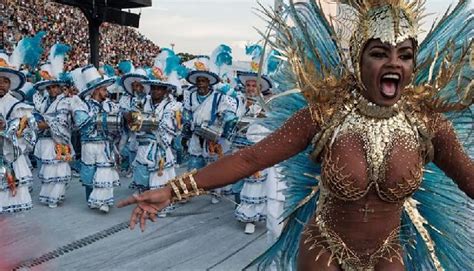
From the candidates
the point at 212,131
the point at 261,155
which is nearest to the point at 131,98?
the point at 212,131

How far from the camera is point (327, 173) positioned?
2.18 metres

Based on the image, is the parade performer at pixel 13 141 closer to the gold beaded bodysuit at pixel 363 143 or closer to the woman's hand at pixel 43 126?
the woman's hand at pixel 43 126

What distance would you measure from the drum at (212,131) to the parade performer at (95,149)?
1.05 metres

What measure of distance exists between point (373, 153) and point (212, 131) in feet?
15.7

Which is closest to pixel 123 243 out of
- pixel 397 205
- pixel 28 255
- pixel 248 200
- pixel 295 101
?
pixel 28 255

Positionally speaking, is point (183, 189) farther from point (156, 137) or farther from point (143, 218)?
point (156, 137)

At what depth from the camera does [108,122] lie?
21.8 feet

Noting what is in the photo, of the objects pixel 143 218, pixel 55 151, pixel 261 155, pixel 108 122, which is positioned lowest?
pixel 55 151

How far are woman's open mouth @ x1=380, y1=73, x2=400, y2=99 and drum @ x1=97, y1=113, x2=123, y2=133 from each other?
5008 mm

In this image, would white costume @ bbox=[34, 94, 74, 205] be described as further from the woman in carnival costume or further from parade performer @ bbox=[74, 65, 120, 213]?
the woman in carnival costume

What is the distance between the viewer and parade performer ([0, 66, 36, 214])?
562cm

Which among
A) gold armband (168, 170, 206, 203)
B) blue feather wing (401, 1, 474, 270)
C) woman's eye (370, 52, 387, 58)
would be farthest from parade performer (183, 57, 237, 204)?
woman's eye (370, 52, 387, 58)

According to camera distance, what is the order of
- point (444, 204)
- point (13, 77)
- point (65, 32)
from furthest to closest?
point (65, 32), point (13, 77), point (444, 204)

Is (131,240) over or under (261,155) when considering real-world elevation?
under
